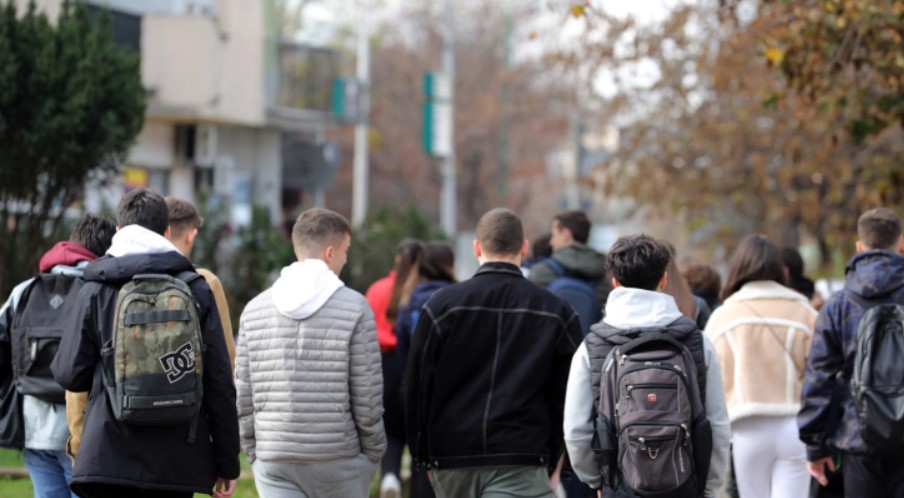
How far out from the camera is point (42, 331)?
673 cm

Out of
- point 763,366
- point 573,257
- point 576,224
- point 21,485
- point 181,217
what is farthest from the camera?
point 21,485

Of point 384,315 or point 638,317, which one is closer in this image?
point 638,317

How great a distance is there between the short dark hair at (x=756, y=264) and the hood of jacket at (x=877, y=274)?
80 centimetres

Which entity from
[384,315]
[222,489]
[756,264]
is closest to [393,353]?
[384,315]

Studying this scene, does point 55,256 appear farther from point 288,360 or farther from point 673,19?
point 673,19

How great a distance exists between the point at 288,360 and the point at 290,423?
0.93ft

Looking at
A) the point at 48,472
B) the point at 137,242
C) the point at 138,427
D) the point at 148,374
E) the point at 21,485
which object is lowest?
the point at 21,485

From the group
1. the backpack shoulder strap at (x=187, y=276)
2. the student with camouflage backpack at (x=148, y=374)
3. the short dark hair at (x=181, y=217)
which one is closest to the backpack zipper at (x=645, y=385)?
the student with camouflage backpack at (x=148, y=374)

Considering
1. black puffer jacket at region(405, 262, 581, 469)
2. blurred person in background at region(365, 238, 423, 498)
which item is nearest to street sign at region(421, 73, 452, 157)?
blurred person in background at region(365, 238, 423, 498)

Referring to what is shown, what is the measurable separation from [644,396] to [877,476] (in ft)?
6.41

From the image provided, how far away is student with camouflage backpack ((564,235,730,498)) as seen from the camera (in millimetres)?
5613

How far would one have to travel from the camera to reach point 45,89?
1199cm

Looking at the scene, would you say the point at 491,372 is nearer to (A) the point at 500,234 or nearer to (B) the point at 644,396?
(A) the point at 500,234

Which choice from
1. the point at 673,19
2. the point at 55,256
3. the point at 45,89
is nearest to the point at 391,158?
the point at 673,19
